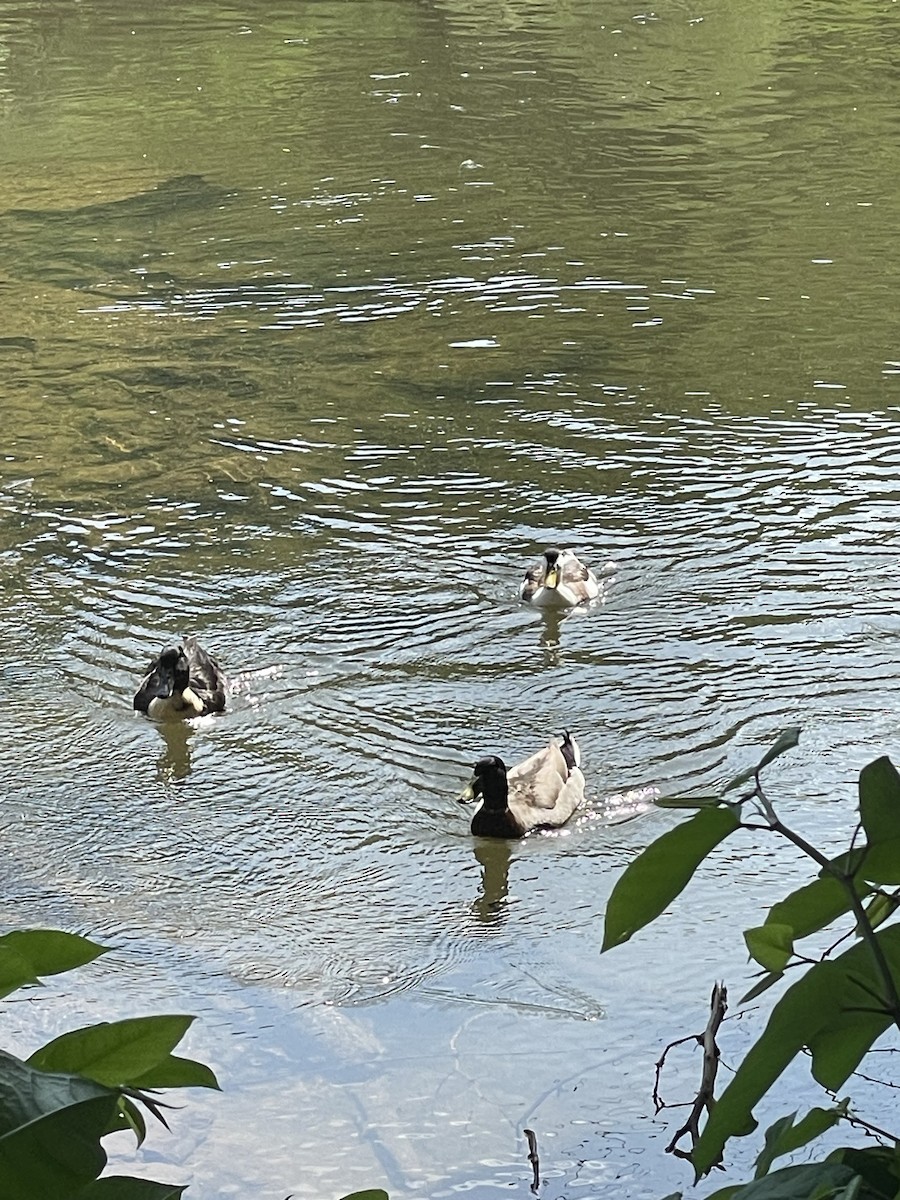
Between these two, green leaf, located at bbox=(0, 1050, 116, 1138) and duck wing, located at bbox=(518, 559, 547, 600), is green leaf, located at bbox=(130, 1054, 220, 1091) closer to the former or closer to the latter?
green leaf, located at bbox=(0, 1050, 116, 1138)

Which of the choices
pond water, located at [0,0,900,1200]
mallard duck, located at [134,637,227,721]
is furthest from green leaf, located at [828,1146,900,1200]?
mallard duck, located at [134,637,227,721]

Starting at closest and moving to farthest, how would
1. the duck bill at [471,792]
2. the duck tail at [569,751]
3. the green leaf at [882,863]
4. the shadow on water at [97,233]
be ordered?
the green leaf at [882,863], the duck bill at [471,792], the duck tail at [569,751], the shadow on water at [97,233]

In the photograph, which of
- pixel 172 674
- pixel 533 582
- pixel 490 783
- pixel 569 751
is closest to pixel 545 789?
pixel 490 783

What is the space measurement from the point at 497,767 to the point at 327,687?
5.48 feet

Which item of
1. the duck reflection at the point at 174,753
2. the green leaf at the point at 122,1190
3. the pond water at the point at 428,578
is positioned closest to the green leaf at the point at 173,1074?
the green leaf at the point at 122,1190

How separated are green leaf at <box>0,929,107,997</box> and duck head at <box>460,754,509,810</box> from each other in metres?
6.27

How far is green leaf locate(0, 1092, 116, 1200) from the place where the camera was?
32.6 inches

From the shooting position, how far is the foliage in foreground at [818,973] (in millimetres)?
917

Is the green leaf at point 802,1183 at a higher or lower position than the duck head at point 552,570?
higher

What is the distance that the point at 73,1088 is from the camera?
2.80 feet

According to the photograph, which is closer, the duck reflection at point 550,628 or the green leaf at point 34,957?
the green leaf at point 34,957

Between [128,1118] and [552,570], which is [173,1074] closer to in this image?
[128,1118]

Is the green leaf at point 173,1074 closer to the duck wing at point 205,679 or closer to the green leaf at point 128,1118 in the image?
the green leaf at point 128,1118

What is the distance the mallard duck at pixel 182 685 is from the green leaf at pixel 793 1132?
24.4 ft
